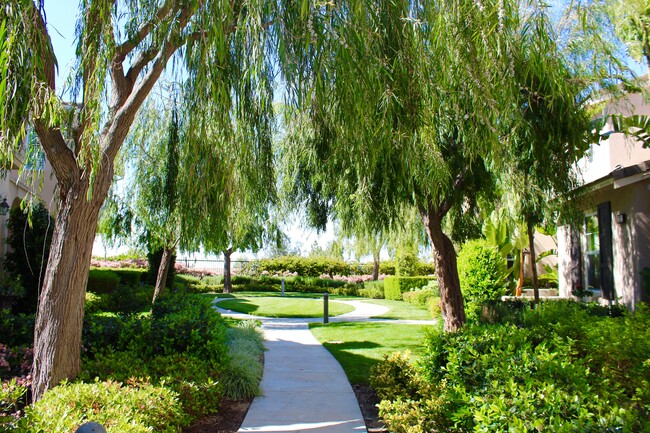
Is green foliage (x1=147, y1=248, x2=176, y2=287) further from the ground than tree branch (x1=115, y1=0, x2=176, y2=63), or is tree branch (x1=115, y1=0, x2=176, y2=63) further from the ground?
tree branch (x1=115, y1=0, x2=176, y2=63)

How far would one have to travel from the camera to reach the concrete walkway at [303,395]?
543 cm

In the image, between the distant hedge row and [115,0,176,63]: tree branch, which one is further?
the distant hedge row

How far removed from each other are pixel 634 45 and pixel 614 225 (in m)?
3.35

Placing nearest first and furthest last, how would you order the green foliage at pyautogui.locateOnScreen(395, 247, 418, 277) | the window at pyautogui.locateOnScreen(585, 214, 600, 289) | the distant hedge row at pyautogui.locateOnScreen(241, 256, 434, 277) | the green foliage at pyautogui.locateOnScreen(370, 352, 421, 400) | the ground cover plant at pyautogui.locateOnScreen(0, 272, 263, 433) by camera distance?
the ground cover plant at pyautogui.locateOnScreen(0, 272, 263, 433) < the green foliage at pyautogui.locateOnScreen(370, 352, 421, 400) < the window at pyautogui.locateOnScreen(585, 214, 600, 289) < the green foliage at pyautogui.locateOnScreen(395, 247, 418, 277) < the distant hedge row at pyautogui.locateOnScreen(241, 256, 434, 277)

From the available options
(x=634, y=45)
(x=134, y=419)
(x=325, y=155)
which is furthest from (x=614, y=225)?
(x=134, y=419)

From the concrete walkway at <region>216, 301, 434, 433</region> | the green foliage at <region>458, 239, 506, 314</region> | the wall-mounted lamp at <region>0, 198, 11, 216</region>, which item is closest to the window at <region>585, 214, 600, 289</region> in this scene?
the green foliage at <region>458, 239, 506, 314</region>

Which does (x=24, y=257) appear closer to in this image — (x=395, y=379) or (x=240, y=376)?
(x=240, y=376)

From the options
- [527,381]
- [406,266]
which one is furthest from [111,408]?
[406,266]

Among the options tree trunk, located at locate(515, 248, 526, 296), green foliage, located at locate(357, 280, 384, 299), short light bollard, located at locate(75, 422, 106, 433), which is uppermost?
tree trunk, located at locate(515, 248, 526, 296)

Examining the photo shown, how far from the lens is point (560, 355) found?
439 cm

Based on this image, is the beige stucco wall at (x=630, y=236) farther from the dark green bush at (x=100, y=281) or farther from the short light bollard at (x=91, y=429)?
the dark green bush at (x=100, y=281)

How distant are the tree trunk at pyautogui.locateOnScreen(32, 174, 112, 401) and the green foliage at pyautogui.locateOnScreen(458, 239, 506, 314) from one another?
11.4 meters

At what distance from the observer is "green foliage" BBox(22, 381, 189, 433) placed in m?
3.88

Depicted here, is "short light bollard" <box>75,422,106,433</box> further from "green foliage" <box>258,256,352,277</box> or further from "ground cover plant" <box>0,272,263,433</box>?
"green foliage" <box>258,256,352,277</box>
